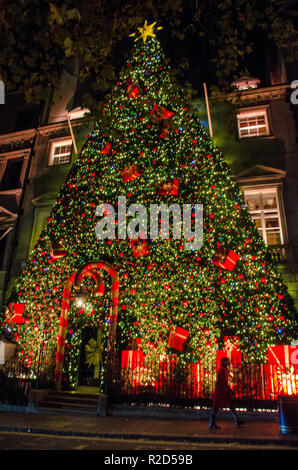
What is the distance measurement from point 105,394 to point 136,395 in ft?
2.93

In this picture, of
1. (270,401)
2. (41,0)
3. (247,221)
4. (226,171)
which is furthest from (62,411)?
(41,0)

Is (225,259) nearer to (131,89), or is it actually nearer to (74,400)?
(74,400)

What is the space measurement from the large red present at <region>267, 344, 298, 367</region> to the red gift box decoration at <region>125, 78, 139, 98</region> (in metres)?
11.1

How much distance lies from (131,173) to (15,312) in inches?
259

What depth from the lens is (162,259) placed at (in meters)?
10.6

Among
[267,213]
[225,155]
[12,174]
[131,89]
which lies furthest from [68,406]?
[12,174]

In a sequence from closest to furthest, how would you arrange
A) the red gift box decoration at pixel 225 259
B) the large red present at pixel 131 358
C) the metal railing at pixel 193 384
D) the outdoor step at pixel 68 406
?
the metal railing at pixel 193 384
the outdoor step at pixel 68 406
the red gift box decoration at pixel 225 259
the large red present at pixel 131 358

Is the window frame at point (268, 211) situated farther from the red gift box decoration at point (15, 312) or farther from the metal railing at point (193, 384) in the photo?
the red gift box decoration at point (15, 312)

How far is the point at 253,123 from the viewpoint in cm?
1584

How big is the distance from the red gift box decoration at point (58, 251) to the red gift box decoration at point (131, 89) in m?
7.22

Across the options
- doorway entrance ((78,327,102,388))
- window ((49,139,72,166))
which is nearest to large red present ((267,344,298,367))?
doorway entrance ((78,327,102,388))

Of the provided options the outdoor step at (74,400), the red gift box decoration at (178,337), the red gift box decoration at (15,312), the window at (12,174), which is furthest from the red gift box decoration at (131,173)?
the window at (12,174)

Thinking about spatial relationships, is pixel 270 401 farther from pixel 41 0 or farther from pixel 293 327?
pixel 41 0

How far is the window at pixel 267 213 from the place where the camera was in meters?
13.4
